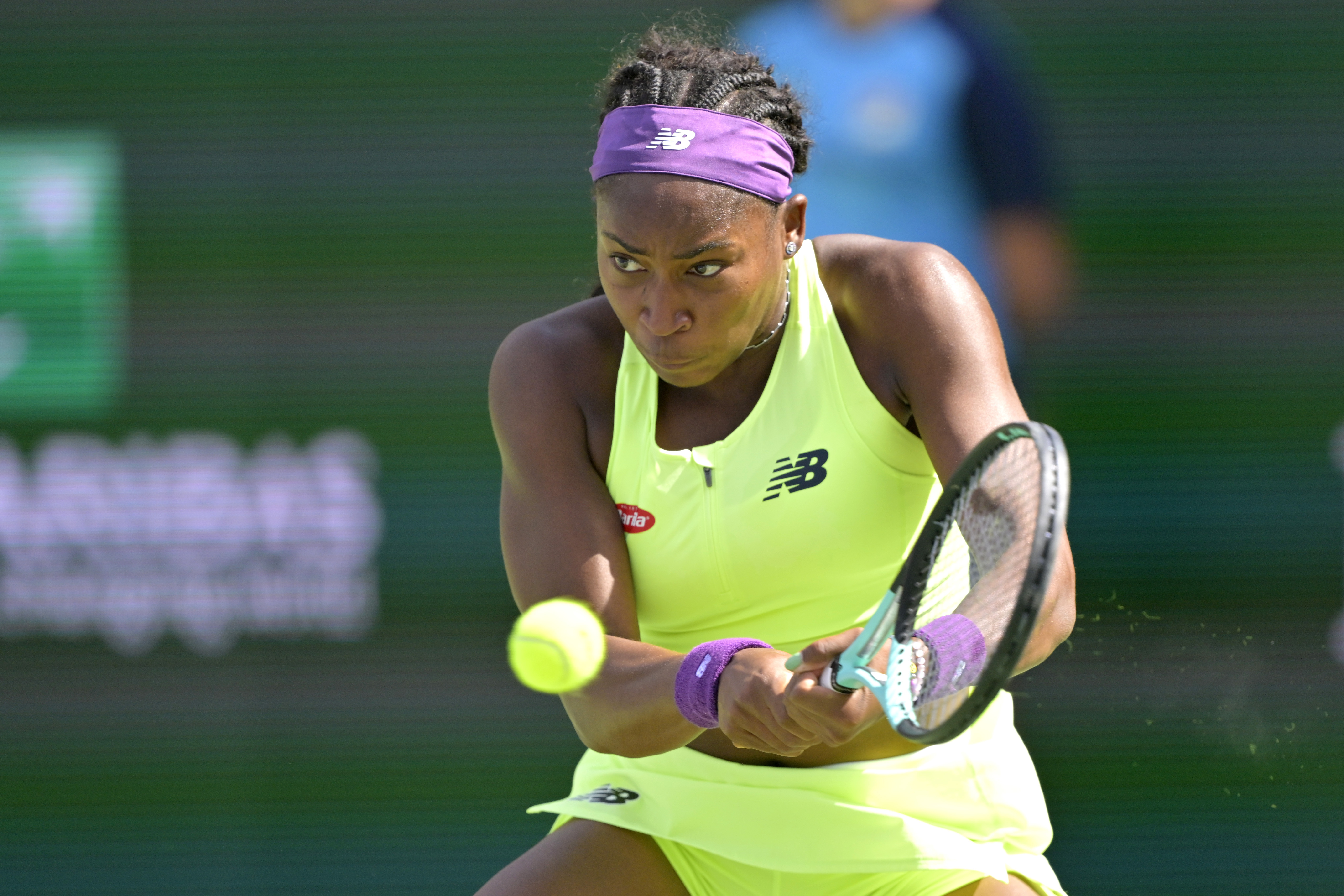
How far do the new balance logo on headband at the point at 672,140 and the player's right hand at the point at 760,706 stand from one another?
68cm

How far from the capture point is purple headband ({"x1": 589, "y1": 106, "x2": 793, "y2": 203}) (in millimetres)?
1917

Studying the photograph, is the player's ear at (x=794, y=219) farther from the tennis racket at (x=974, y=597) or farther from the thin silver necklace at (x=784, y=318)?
the tennis racket at (x=974, y=597)

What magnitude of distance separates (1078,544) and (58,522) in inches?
108

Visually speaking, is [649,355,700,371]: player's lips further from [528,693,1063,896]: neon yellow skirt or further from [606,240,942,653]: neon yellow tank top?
[528,693,1063,896]: neon yellow skirt

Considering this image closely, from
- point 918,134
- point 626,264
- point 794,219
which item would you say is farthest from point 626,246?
point 918,134

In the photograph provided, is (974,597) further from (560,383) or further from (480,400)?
(480,400)

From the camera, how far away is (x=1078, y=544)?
3.84 m

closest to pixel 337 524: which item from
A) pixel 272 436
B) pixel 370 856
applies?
pixel 272 436

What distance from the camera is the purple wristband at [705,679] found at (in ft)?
5.87

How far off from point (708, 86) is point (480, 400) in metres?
2.06

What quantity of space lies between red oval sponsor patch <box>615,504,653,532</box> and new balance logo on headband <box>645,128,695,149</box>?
0.53 m

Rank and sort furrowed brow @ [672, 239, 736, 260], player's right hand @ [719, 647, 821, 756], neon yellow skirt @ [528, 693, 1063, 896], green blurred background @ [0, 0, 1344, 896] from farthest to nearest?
1. green blurred background @ [0, 0, 1344, 896]
2. neon yellow skirt @ [528, 693, 1063, 896]
3. furrowed brow @ [672, 239, 736, 260]
4. player's right hand @ [719, 647, 821, 756]

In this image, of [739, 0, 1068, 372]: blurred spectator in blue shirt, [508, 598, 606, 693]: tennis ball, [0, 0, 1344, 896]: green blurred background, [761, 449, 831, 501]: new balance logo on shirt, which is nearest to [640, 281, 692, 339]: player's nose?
[761, 449, 831, 501]: new balance logo on shirt

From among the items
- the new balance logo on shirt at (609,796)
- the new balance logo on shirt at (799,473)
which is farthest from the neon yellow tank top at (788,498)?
the new balance logo on shirt at (609,796)
